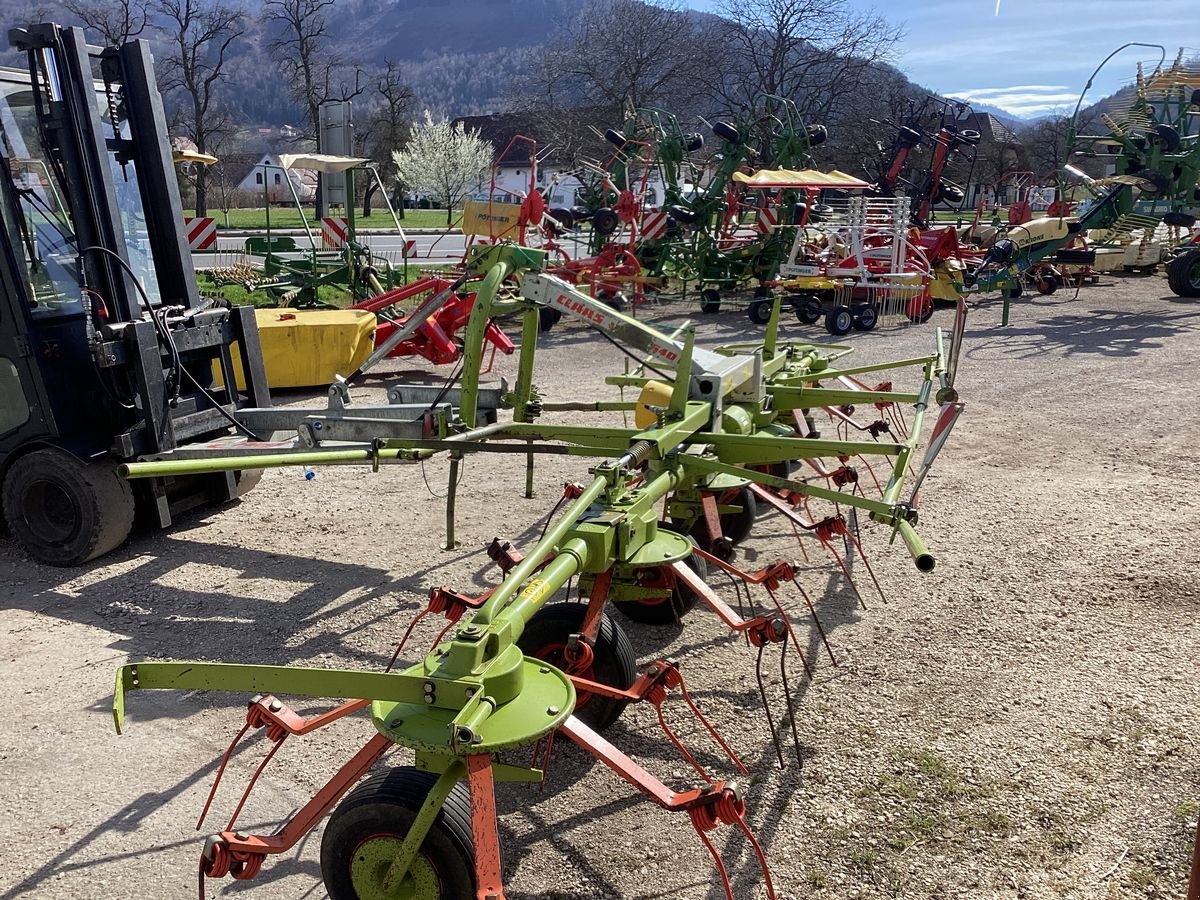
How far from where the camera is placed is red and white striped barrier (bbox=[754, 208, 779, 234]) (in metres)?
14.0

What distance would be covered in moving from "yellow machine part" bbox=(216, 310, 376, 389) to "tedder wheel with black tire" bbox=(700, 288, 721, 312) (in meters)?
6.33

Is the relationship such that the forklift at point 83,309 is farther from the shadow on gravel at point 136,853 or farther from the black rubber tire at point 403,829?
the black rubber tire at point 403,829

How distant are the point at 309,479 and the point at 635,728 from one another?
3.91 m

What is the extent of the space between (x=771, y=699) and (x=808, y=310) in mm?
10126

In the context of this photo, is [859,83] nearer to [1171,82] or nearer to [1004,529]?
[1171,82]

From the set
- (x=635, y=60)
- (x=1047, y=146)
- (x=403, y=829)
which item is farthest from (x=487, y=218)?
(x=1047, y=146)

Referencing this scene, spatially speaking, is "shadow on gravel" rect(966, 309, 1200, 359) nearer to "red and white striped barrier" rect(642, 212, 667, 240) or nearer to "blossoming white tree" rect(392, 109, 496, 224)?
"red and white striped barrier" rect(642, 212, 667, 240)

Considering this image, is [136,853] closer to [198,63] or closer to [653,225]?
[653,225]

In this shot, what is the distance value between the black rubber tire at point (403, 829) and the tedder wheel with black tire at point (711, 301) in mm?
12591

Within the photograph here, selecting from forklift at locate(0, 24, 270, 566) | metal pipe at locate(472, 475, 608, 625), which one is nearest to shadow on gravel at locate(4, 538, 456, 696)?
forklift at locate(0, 24, 270, 566)

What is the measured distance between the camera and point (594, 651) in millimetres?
3465

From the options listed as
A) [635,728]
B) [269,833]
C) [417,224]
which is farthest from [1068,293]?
[417,224]

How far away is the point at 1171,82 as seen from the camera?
14.8m

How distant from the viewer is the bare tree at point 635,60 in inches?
1145
